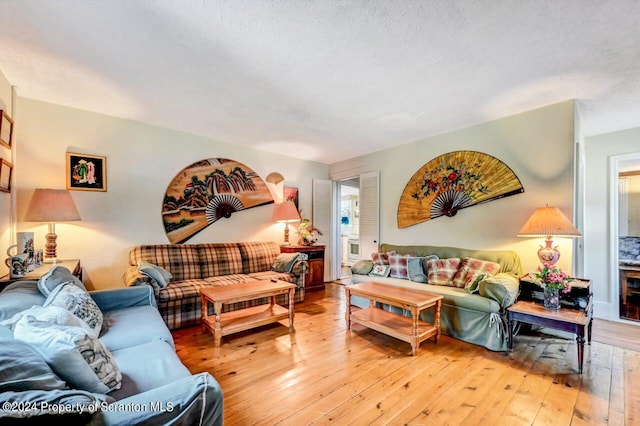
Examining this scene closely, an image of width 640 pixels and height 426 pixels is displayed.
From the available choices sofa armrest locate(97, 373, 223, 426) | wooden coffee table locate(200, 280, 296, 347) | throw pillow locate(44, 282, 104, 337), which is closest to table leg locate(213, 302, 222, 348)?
wooden coffee table locate(200, 280, 296, 347)

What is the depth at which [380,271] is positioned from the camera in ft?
12.6

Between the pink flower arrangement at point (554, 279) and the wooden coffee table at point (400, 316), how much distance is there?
3.02 feet

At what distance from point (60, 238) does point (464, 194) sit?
499 centimetres

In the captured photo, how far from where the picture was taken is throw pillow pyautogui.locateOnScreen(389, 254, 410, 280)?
3.72 metres

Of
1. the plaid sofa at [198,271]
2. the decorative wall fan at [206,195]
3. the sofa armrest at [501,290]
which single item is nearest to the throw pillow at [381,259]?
the plaid sofa at [198,271]

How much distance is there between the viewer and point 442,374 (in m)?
2.22

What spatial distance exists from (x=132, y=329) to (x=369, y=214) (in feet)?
12.6

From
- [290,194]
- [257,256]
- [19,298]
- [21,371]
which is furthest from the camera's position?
[290,194]

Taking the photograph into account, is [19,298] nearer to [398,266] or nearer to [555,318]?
[398,266]

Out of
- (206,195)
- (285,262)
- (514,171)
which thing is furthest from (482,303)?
(206,195)

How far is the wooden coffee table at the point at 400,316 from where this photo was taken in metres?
2.56

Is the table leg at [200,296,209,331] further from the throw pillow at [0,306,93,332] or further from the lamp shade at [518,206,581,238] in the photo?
the lamp shade at [518,206,581,238]

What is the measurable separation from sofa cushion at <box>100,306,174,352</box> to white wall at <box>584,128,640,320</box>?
16.4ft

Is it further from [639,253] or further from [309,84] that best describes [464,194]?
[639,253]
